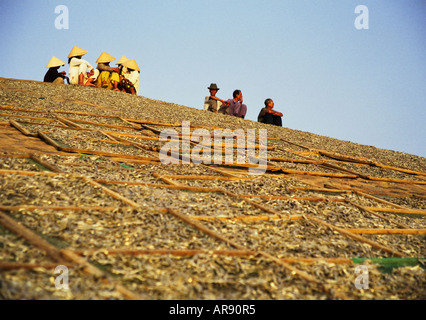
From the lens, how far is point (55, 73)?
12.7 metres

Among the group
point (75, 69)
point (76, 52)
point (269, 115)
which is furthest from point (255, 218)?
point (76, 52)

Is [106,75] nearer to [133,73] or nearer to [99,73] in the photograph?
[99,73]

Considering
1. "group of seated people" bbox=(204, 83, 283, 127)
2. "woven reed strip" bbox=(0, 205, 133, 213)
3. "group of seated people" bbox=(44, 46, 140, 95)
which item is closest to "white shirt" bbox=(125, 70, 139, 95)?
"group of seated people" bbox=(44, 46, 140, 95)

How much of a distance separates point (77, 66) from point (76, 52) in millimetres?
403

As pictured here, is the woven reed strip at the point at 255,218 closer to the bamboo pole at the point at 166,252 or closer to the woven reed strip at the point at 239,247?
the woven reed strip at the point at 239,247

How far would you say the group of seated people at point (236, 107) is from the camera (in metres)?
11.6

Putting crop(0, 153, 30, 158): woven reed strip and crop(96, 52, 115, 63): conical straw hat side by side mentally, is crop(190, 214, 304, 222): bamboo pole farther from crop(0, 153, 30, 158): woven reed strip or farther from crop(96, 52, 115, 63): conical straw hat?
crop(96, 52, 115, 63): conical straw hat

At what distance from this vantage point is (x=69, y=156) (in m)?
4.91

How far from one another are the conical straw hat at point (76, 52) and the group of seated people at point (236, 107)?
3855mm

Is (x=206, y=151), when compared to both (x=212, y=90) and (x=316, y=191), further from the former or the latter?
(x=212, y=90)

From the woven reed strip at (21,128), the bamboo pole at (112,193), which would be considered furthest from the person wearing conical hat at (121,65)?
the bamboo pole at (112,193)

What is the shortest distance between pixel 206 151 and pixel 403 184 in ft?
10.8

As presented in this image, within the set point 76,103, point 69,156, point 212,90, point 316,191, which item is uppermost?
point 212,90
